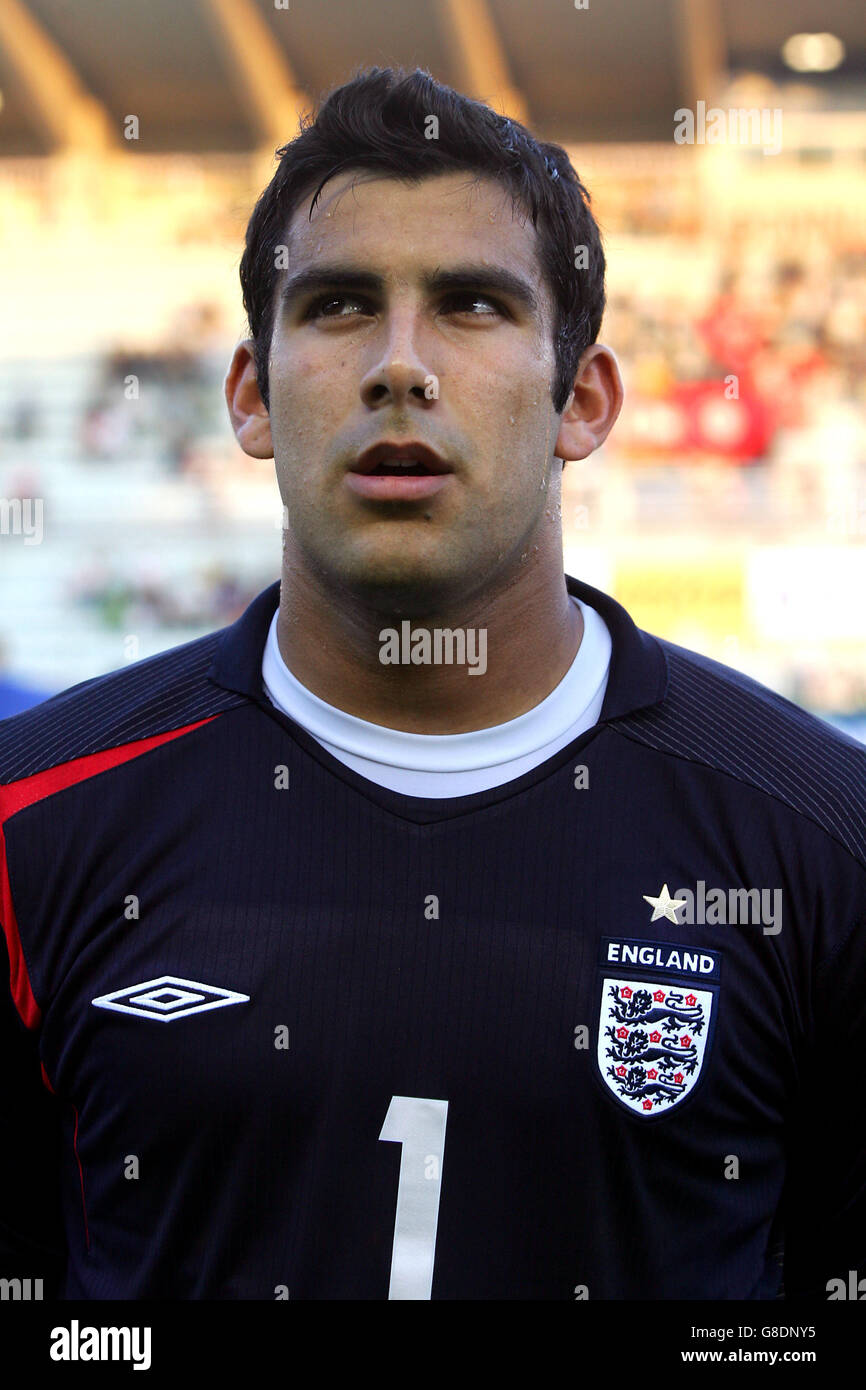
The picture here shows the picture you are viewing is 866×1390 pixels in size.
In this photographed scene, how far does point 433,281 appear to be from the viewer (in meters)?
1.53

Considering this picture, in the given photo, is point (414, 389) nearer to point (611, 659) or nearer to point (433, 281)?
point (433, 281)

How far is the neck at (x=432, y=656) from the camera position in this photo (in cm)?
160

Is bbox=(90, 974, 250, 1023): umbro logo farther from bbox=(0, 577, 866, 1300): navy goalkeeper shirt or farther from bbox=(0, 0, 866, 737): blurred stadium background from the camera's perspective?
bbox=(0, 0, 866, 737): blurred stadium background

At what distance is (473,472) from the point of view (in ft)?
5.00

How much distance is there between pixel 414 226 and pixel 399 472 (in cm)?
27

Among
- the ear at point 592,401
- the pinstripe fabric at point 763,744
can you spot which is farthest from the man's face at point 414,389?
the pinstripe fabric at point 763,744

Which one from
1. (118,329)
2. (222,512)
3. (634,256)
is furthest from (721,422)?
(118,329)

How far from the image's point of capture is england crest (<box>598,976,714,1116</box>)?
4.78ft

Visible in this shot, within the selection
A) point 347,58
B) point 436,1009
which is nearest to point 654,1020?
point 436,1009

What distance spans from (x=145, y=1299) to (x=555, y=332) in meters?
1.14

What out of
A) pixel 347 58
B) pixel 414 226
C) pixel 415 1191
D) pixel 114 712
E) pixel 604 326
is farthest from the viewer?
pixel 347 58

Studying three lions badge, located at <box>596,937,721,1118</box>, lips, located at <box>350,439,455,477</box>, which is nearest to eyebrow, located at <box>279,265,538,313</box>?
lips, located at <box>350,439,455,477</box>

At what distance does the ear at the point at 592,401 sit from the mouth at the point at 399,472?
28 cm

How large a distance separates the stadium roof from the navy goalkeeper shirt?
30.2 ft
